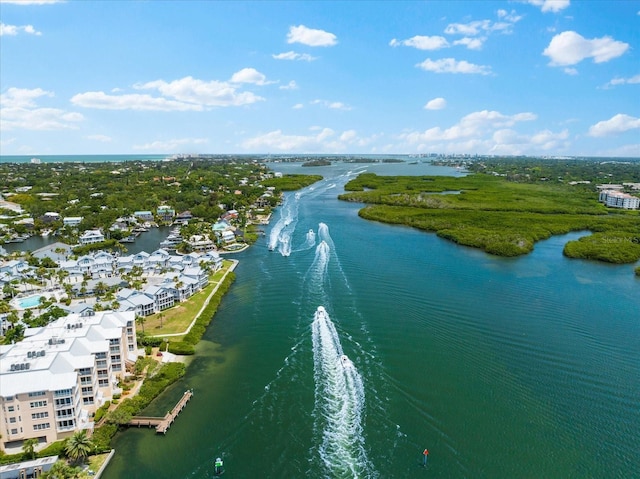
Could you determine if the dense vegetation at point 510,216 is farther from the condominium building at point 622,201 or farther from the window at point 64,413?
the window at point 64,413

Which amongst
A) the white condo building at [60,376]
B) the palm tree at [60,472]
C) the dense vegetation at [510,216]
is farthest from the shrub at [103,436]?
the dense vegetation at [510,216]

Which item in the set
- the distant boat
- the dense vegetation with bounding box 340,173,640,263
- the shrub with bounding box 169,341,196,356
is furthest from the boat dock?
the dense vegetation with bounding box 340,173,640,263

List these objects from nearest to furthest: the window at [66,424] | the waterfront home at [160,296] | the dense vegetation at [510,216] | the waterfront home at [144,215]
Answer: the window at [66,424] → the waterfront home at [160,296] → the dense vegetation at [510,216] → the waterfront home at [144,215]

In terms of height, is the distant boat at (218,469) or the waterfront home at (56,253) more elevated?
the waterfront home at (56,253)

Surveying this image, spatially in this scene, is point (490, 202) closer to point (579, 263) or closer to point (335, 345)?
point (579, 263)

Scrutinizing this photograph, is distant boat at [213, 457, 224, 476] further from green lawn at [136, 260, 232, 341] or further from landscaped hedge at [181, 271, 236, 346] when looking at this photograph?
green lawn at [136, 260, 232, 341]

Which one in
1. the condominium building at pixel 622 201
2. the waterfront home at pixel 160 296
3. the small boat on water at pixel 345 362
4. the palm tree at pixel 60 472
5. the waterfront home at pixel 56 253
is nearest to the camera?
the palm tree at pixel 60 472

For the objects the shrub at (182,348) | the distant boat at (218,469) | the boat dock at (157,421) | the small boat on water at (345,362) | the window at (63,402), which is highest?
the window at (63,402)

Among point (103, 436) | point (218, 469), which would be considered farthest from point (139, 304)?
point (218, 469)
